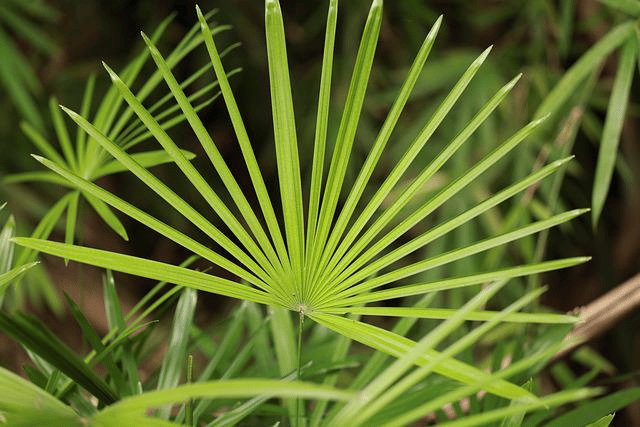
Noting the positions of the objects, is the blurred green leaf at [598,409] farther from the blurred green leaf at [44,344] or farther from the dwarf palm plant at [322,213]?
the blurred green leaf at [44,344]

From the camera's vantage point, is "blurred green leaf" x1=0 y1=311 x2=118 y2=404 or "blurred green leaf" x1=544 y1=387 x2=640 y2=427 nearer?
"blurred green leaf" x1=0 y1=311 x2=118 y2=404

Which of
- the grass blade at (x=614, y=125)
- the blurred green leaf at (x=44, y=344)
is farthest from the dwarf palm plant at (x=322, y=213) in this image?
the grass blade at (x=614, y=125)

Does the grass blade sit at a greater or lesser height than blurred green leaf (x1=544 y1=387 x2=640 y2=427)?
greater

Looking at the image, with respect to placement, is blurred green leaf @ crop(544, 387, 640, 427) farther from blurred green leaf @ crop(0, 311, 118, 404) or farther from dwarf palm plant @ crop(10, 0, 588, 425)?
blurred green leaf @ crop(0, 311, 118, 404)

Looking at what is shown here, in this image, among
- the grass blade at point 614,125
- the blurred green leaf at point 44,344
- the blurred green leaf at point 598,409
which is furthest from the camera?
the grass blade at point 614,125

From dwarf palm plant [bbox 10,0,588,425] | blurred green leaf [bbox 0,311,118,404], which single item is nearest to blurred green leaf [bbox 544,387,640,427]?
dwarf palm plant [bbox 10,0,588,425]

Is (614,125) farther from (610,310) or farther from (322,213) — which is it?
(322,213)

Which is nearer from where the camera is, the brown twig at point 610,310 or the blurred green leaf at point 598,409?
the blurred green leaf at point 598,409

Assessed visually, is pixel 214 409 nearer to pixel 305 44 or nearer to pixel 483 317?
pixel 483 317

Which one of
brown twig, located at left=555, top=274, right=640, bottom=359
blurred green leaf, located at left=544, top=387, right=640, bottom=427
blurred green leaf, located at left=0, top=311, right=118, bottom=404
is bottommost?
blurred green leaf, located at left=544, top=387, right=640, bottom=427

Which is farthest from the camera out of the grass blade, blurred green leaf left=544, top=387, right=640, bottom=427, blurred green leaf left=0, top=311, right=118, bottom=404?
the grass blade

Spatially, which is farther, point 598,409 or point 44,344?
point 598,409

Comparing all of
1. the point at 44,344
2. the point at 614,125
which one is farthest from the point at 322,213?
the point at 614,125

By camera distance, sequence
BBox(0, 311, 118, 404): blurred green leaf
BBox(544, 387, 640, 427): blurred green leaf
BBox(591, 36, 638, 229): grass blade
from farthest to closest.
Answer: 1. BBox(591, 36, 638, 229): grass blade
2. BBox(544, 387, 640, 427): blurred green leaf
3. BBox(0, 311, 118, 404): blurred green leaf
